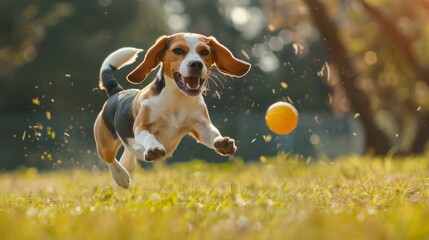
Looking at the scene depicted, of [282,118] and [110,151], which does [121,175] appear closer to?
[110,151]

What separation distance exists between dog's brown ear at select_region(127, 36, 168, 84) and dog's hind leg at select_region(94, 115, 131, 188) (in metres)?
0.85

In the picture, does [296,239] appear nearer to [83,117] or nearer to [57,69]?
[83,117]

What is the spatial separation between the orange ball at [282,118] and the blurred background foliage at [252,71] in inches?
263

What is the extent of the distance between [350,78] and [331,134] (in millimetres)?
11888

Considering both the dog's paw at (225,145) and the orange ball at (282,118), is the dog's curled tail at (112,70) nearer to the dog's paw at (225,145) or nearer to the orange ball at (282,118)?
the orange ball at (282,118)

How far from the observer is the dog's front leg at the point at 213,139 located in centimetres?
527

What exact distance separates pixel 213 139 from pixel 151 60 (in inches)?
29.7

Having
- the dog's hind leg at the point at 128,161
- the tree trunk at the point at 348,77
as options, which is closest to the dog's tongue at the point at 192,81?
the dog's hind leg at the point at 128,161

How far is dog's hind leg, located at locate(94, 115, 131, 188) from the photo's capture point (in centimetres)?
667

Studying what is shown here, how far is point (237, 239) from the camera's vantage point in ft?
10.4

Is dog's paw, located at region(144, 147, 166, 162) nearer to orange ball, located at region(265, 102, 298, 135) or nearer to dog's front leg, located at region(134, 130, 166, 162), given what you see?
dog's front leg, located at region(134, 130, 166, 162)

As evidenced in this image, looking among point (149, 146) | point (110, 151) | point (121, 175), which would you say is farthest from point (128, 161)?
point (149, 146)

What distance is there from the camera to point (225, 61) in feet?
19.5

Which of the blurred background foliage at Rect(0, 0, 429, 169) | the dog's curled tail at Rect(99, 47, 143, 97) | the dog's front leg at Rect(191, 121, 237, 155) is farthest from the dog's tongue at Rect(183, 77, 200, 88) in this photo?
the blurred background foliage at Rect(0, 0, 429, 169)
